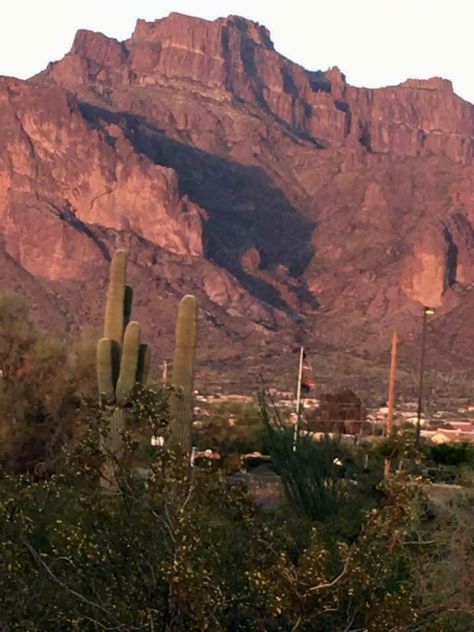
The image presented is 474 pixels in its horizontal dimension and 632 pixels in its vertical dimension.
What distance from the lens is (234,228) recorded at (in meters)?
161

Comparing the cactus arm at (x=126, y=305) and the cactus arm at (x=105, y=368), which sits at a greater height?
the cactus arm at (x=126, y=305)

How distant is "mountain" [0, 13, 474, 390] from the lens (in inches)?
5030

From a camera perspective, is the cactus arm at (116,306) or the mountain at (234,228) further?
the mountain at (234,228)

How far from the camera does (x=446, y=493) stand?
22094 millimetres

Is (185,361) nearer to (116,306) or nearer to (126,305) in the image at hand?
(116,306)

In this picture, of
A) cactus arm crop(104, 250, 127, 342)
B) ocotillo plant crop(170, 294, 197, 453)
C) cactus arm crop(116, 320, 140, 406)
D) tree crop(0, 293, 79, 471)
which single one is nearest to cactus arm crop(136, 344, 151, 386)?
cactus arm crop(116, 320, 140, 406)

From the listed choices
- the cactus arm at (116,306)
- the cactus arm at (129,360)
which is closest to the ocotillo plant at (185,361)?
the cactus arm at (129,360)

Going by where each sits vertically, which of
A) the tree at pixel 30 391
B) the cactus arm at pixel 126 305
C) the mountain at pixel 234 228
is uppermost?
the mountain at pixel 234 228

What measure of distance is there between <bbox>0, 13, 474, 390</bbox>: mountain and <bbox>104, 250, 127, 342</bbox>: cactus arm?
83769 mm

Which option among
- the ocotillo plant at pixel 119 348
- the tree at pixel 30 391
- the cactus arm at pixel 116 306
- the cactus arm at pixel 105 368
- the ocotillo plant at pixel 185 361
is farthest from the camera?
the tree at pixel 30 391

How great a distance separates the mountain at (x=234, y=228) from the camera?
128 m

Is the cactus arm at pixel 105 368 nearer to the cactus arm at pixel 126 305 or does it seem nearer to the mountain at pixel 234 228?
the cactus arm at pixel 126 305

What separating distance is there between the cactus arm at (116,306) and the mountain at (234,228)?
83769 millimetres

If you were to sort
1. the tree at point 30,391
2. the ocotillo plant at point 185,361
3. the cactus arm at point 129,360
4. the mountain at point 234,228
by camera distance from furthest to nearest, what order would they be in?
the mountain at point 234,228, the tree at point 30,391, the cactus arm at point 129,360, the ocotillo plant at point 185,361
